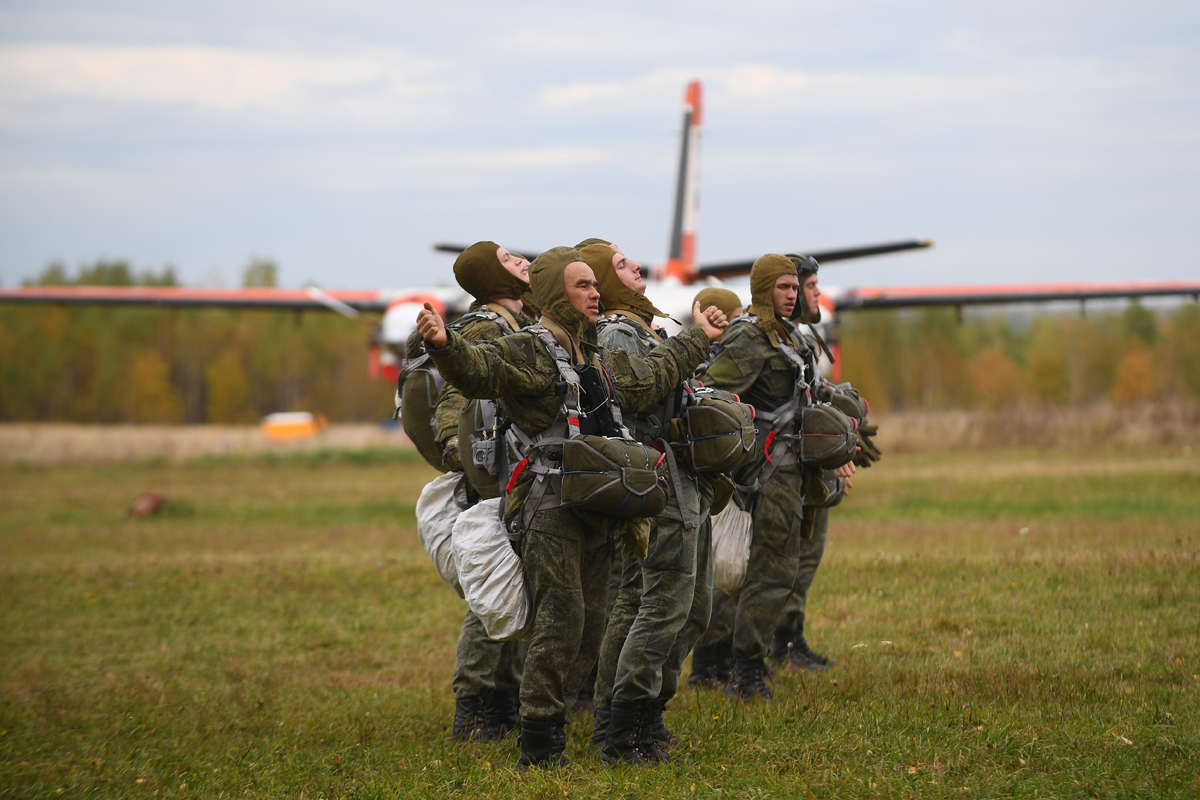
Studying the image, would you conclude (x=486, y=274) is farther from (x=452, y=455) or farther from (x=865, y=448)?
(x=865, y=448)

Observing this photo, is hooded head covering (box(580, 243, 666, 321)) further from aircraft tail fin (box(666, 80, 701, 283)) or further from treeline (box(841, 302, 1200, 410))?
treeline (box(841, 302, 1200, 410))

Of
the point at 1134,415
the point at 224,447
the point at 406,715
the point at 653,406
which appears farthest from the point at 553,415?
the point at 224,447

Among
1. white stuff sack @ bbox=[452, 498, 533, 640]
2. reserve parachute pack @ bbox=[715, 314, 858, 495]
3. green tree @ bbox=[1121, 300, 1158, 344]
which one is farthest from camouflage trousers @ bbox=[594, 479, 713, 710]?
green tree @ bbox=[1121, 300, 1158, 344]

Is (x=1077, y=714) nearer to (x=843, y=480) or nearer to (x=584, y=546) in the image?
(x=843, y=480)

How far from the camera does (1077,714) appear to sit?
473 centimetres

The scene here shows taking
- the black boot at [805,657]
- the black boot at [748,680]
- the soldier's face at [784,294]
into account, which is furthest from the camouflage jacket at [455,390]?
the black boot at [805,657]

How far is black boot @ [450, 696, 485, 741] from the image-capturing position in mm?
5062

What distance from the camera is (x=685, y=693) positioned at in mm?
5828

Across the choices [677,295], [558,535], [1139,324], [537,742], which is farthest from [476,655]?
[1139,324]

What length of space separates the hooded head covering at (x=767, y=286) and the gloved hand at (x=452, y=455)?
1833mm

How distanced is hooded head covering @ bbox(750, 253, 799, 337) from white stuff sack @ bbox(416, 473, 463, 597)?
1.88 metres

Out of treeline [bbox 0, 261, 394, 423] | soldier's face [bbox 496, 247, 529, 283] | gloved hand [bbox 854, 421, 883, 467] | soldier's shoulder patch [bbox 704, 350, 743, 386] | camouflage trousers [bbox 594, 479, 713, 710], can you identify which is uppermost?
soldier's face [bbox 496, 247, 529, 283]

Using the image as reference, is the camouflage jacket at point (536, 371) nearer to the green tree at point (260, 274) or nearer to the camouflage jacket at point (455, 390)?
the camouflage jacket at point (455, 390)

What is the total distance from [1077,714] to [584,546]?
239 centimetres
